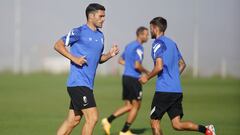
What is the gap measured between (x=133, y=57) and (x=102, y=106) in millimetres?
6216

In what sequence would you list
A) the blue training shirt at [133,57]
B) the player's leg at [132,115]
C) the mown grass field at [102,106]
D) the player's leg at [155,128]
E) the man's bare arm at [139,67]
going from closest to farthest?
the player's leg at [155,128], the player's leg at [132,115], the mown grass field at [102,106], the man's bare arm at [139,67], the blue training shirt at [133,57]

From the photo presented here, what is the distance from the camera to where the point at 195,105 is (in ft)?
73.8

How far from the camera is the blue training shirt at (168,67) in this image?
10.9 m

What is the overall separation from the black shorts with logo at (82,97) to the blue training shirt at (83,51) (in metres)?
0.07

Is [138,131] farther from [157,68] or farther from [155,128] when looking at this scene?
[157,68]

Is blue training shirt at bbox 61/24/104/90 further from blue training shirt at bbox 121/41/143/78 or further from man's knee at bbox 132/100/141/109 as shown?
blue training shirt at bbox 121/41/143/78

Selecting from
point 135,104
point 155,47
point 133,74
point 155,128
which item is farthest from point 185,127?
point 133,74

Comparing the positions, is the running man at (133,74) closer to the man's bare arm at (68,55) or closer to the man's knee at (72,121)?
the man's knee at (72,121)

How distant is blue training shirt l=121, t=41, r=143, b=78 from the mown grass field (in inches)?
49.8

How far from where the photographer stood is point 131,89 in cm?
1530

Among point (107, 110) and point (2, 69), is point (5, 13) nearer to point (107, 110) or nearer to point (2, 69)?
point (2, 69)

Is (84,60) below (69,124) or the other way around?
the other way around

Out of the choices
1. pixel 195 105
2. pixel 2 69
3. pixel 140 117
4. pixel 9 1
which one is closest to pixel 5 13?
pixel 9 1

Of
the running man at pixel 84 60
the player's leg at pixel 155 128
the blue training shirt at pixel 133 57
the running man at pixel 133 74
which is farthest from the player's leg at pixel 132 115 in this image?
the running man at pixel 84 60
